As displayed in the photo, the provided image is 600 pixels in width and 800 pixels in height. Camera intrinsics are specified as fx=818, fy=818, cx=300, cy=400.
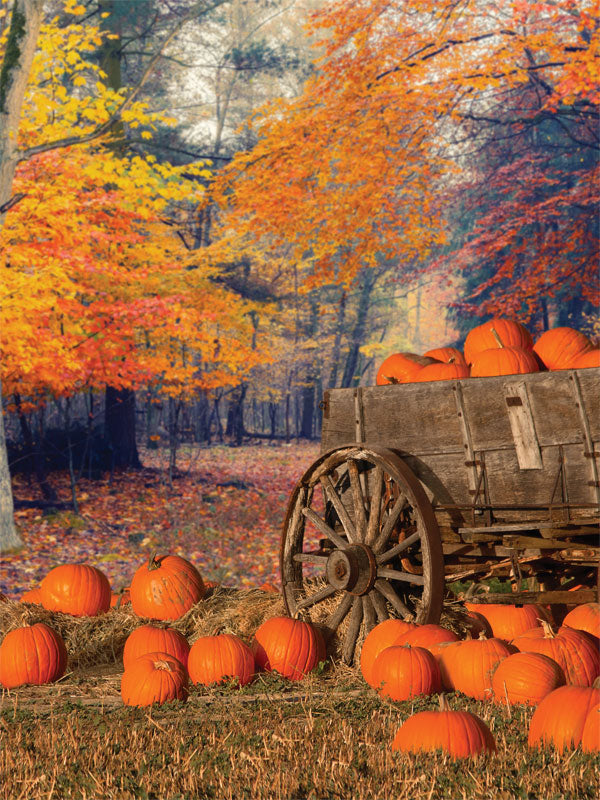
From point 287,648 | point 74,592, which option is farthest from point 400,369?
point 74,592

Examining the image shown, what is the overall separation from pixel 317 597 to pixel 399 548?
73 centimetres

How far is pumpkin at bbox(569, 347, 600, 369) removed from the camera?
501 centimetres

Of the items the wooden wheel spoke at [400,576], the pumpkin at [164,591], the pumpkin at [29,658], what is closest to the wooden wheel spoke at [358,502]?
the wooden wheel spoke at [400,576]

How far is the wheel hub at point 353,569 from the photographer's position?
15.9 ft

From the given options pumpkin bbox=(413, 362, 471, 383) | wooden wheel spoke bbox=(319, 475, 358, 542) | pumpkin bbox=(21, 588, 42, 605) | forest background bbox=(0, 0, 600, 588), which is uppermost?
forest background bbox=(0, 0, 600, 588)

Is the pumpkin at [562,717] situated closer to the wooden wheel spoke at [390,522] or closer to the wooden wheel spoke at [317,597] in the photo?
the wooden wheel spoke at [390,522]

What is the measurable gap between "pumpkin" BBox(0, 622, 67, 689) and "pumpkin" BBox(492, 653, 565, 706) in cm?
253

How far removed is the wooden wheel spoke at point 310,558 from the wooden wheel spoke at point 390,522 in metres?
0.41

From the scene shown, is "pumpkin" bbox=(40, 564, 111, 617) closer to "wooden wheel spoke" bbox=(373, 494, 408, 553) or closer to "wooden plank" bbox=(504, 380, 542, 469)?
"wooden wheel spoke" bbox=(373, 494, 408, 553)

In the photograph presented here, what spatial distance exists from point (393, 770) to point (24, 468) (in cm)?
1231

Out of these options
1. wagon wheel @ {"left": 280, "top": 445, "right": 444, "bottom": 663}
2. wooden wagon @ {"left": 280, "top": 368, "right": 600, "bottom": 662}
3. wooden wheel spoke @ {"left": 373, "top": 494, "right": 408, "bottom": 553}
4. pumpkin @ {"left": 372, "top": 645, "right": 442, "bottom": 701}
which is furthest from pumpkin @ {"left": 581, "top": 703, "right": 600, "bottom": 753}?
wooden wheel spoke @ {"left": 373, "top": 494, "right": 408, "bottom": 553}

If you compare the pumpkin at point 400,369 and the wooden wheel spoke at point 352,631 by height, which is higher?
the pumpkin at point 400,369

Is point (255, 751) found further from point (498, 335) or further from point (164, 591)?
point (498, 335)

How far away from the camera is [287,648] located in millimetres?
4613
